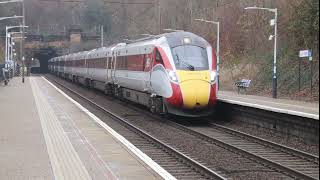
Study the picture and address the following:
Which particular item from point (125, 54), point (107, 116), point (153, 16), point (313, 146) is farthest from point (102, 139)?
point (153, 16)

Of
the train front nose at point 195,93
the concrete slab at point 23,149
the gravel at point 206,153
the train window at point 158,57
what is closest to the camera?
the concrete slab at point 23,149

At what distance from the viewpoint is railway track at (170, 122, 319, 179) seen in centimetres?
1109

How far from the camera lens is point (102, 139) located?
48.6ft

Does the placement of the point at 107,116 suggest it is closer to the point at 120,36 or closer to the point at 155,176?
the point at 155,176

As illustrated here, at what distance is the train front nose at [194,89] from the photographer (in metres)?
18.8

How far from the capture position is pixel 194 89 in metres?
18.8

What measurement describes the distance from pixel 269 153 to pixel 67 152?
189 inches

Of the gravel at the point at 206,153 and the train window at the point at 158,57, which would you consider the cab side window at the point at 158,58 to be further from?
the gravel at the point at 206,153

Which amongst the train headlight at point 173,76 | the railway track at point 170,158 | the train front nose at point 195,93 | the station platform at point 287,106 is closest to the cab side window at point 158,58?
the train headlight at point 173,76

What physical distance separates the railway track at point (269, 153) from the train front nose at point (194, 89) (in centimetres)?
111

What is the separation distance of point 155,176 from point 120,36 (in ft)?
237

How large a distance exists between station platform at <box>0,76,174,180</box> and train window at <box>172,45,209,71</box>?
3.53 meters

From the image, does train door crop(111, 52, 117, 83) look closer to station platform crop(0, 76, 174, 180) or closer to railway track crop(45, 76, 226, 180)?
station platform crop(0, 76, 174, 180)

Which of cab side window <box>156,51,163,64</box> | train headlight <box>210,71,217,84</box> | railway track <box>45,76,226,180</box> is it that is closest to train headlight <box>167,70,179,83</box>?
cab side window <box>156,51,163,64</box>
